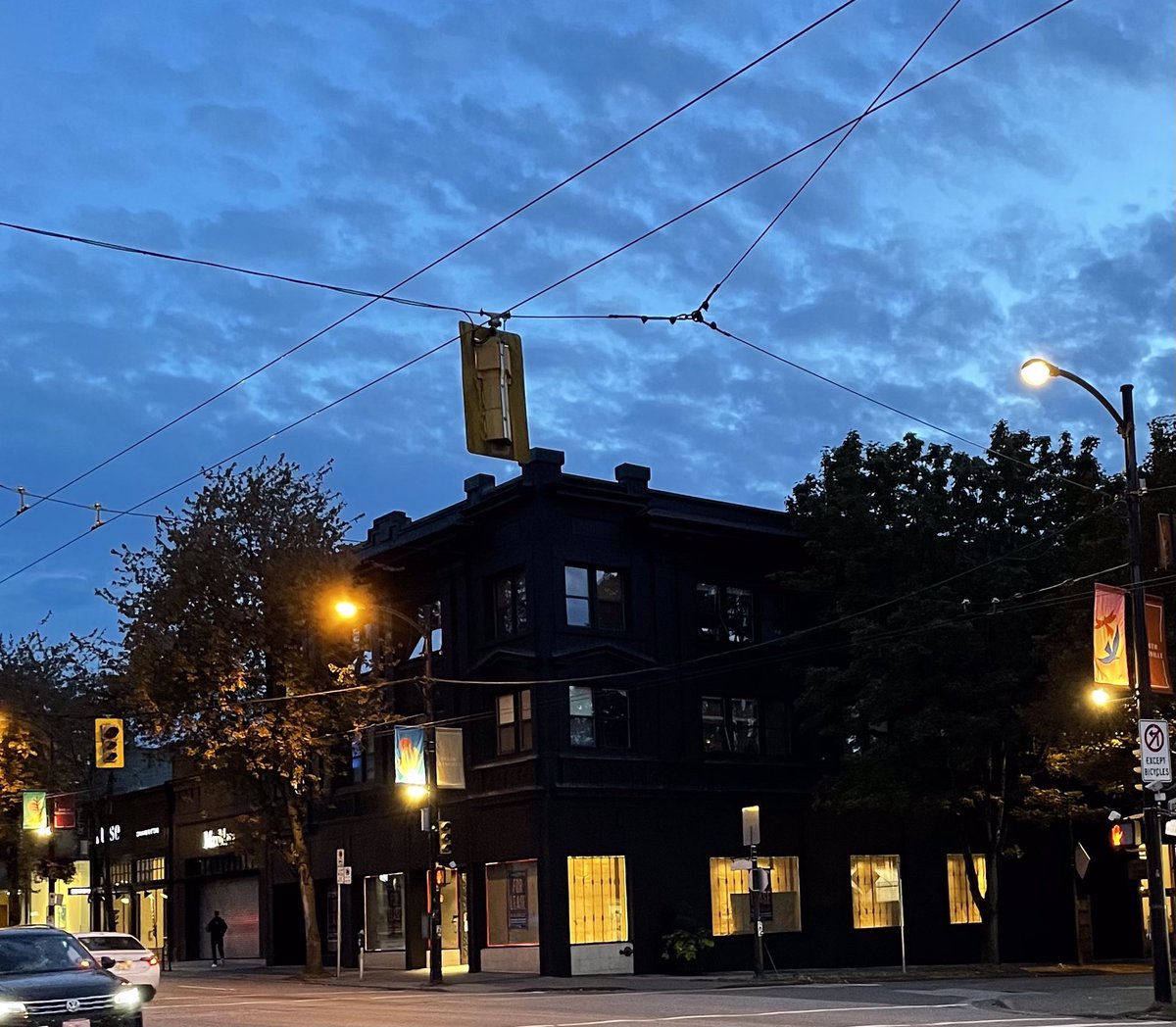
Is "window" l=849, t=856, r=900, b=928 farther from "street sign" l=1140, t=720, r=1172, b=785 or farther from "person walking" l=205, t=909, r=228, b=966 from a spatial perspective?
"street sign" l=1140, t=720, r=1172, b=785

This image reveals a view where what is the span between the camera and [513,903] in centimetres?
4091

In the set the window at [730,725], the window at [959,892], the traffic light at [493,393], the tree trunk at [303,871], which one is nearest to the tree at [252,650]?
the tree trunk at [303,871]

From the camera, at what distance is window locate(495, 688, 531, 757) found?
136ft

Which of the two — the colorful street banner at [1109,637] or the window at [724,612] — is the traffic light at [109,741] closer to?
the window at [724,612]

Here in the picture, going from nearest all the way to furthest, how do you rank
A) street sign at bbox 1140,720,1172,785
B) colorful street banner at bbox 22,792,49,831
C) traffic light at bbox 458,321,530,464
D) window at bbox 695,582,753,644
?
traffic light at bbox 458,321,530,464, street sign at bbox 1140,720,1172,785, window at bbox 695,582,753,644, colorful street banner at bbox 22,792,49,831

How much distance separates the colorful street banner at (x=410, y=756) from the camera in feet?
129

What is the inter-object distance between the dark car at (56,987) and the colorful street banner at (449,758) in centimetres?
2289

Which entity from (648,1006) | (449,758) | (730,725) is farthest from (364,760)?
(648,1006)

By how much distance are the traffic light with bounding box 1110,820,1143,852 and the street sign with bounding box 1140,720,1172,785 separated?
1460 millimetres

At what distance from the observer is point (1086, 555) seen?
3575cm

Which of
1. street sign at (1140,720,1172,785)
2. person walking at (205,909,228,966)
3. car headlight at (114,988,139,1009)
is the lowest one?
person walking at (205,909,228,966)

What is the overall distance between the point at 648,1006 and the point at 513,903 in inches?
569

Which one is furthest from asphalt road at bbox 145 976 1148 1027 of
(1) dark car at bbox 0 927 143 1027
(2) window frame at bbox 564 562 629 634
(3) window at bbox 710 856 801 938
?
(2) window frame at bbox 564 562 629 634

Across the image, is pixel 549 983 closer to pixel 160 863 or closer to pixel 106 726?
pixel 106 726
